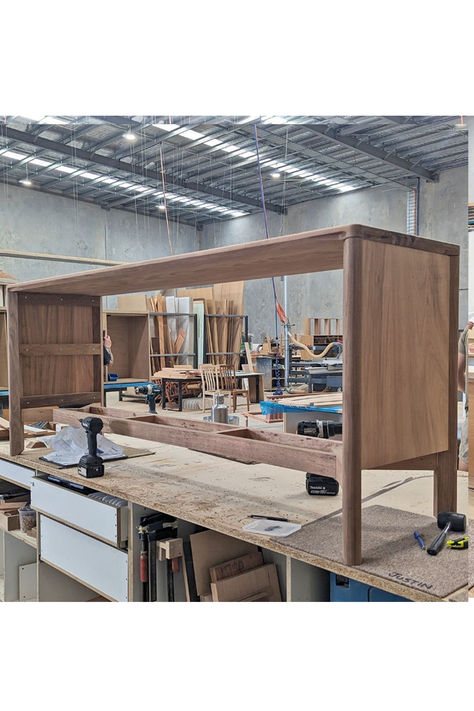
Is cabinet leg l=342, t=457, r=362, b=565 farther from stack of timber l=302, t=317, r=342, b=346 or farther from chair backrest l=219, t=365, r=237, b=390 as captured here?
stack of timber l=302, t=317, r=342, b=346

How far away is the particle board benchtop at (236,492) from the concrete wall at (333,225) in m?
8.02

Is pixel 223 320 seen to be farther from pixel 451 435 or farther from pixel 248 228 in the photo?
pixel 451 435

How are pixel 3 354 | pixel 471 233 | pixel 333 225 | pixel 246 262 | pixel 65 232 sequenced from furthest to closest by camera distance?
pixel 333 225
pixel 65 232
pixel 471 233
pixel 3 354
pixel 246 262

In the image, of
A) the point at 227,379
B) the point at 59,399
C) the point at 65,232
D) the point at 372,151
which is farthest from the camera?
the point at 65,232

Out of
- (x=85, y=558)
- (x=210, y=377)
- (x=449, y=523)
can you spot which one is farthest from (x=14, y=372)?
(x=210, y=377)

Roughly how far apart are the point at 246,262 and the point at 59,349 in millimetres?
1510

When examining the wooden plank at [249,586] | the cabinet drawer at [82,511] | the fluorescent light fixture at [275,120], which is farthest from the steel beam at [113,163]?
the wooden plank at [249,586]

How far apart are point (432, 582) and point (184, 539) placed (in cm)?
99

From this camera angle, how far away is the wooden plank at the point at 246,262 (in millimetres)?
1364

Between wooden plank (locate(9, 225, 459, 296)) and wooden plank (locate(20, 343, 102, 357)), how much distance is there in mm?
353

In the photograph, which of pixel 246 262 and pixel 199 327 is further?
pixel 199 327

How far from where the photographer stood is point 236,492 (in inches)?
77.9

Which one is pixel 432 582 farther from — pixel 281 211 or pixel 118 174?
pixel 281 211

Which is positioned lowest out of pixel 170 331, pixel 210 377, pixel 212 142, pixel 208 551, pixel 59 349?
pixel 208 551
